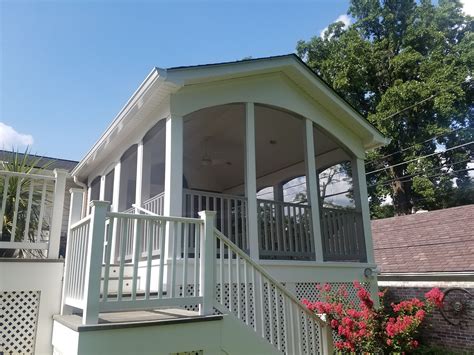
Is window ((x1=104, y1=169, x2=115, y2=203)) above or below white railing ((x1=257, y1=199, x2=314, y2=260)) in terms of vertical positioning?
above

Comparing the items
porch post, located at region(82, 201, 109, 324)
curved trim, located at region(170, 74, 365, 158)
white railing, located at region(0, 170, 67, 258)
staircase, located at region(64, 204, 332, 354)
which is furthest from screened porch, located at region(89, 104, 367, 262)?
porch post, located at region(82, 201, 109, 324)

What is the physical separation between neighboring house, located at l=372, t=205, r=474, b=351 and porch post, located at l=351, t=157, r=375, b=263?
3376 mm

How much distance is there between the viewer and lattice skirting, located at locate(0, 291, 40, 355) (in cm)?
426

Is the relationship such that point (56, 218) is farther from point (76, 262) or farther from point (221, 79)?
point (221, 79)

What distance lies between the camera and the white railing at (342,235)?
744 cm

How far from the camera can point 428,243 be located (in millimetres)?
11719

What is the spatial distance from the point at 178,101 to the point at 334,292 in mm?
4511

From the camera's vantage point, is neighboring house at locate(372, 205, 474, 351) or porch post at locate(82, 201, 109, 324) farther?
neighboring house at locate(372, 205, 474, 351)

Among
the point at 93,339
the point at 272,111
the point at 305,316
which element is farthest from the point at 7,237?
the point at 272,111

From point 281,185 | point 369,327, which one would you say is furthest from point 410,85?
point 369,327

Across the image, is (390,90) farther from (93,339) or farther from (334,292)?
(93,339)

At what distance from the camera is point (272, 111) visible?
7598 millimetres

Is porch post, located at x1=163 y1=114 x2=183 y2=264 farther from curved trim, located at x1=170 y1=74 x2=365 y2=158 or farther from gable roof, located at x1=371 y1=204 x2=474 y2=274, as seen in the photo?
gable roof, located at x1=371 y1=204 x2=474 y2=274

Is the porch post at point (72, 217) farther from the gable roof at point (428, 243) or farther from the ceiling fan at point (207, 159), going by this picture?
the gable roof at point (428, 243)
